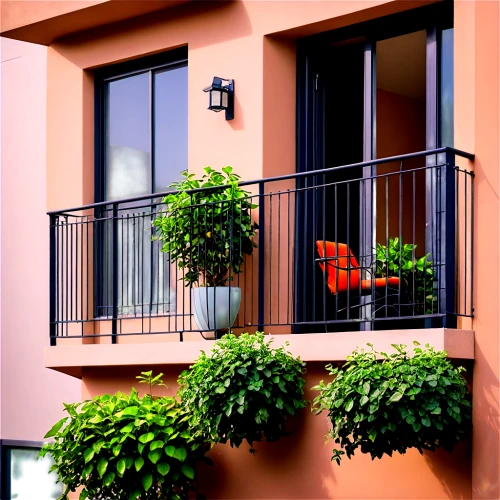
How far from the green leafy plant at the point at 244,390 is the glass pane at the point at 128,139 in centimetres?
297

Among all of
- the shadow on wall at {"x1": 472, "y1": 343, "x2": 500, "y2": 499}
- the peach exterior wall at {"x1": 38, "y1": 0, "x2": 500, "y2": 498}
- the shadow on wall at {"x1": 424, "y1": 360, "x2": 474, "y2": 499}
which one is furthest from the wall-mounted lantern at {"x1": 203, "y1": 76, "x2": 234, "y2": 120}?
the shadow on wall at {"x1": 472, "y1": 343, "x2": 500, "y2": 499}

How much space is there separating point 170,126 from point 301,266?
2.14 metres

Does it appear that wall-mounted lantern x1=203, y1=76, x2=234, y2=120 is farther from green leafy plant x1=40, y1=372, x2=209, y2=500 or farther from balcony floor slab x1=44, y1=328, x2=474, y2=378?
green leafy plant x1=40, y1=372, x2=209, y2=500

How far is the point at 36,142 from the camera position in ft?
43.8

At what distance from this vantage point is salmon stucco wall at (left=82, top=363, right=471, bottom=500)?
8172 mm

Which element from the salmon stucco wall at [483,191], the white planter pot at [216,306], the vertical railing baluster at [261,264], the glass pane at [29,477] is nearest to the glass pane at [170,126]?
the vertical railing baluster at [261,264]

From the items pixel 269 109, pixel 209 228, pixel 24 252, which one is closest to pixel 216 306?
pixel 209 228

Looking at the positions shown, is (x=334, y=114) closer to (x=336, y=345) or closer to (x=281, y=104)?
(x=281, y=104)

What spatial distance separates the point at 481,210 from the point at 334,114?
2624mm

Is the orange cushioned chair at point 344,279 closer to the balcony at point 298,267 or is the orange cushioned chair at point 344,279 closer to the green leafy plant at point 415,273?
the balcony at point 298,267

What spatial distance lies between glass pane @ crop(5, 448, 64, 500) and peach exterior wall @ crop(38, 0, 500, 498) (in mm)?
3431

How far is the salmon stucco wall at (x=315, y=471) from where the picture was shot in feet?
26.8

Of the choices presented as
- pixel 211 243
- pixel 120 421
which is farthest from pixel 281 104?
pixel 120 421

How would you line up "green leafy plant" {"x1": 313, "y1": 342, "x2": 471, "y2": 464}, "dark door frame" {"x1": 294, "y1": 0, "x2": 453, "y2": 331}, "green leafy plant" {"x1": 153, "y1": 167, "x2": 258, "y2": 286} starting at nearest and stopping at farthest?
"green leafy plant" {"x1": 313, "y1": 342, "x2": 471, "y2": 464} < "dark door frame" {"x1": 294, "y1": 0, "x2": 453, "y2": 331} < "green leafy plant" {"x1": 153, "y1": 167, "x2": 258, "y2": 286}
